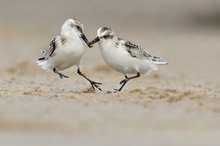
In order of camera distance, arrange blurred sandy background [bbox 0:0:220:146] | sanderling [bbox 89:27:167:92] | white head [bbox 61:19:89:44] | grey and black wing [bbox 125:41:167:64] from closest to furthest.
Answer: blurred sandy background [bbox 0:0:220:146] < sanderling [bbox 89:27:167:92] < grey and black wing [bbox 125:41:167:64] < white head [bbox 61:19:89:44]

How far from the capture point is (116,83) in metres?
13.3

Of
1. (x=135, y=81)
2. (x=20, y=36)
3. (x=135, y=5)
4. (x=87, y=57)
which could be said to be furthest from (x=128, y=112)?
(x=135, y=5)

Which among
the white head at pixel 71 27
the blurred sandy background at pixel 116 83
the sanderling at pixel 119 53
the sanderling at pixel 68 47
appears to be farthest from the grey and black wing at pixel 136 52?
the white head at pixel 71 27

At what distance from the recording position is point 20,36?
2205 cm

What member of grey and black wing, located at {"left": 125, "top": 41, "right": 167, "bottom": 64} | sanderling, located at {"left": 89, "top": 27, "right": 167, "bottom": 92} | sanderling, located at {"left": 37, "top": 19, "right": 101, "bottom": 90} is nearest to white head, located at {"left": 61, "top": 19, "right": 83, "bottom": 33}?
sanderling, located at {"left": 37, "top": 19, "right": 101, "bottom": 90}

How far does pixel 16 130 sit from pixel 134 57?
9.62ft

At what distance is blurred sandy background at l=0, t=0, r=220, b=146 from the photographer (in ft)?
24.9

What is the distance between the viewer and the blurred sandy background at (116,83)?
7.60 meters

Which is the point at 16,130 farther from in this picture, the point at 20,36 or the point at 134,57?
the point at 20,36

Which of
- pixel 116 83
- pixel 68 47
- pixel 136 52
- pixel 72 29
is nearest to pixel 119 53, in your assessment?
pixel 136 52

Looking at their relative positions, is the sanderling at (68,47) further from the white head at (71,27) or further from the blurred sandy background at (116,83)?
the blurred sandy background at (116,83)

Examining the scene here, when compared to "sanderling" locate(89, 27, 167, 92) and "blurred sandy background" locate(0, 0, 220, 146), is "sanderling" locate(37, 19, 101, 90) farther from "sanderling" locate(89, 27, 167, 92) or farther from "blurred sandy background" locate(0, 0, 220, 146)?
"blurred sandy background" locate(0, 0, 220, 146)

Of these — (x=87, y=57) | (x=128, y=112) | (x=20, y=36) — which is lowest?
(x=128, y=112)

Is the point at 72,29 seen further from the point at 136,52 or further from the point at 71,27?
the point at 136,52
